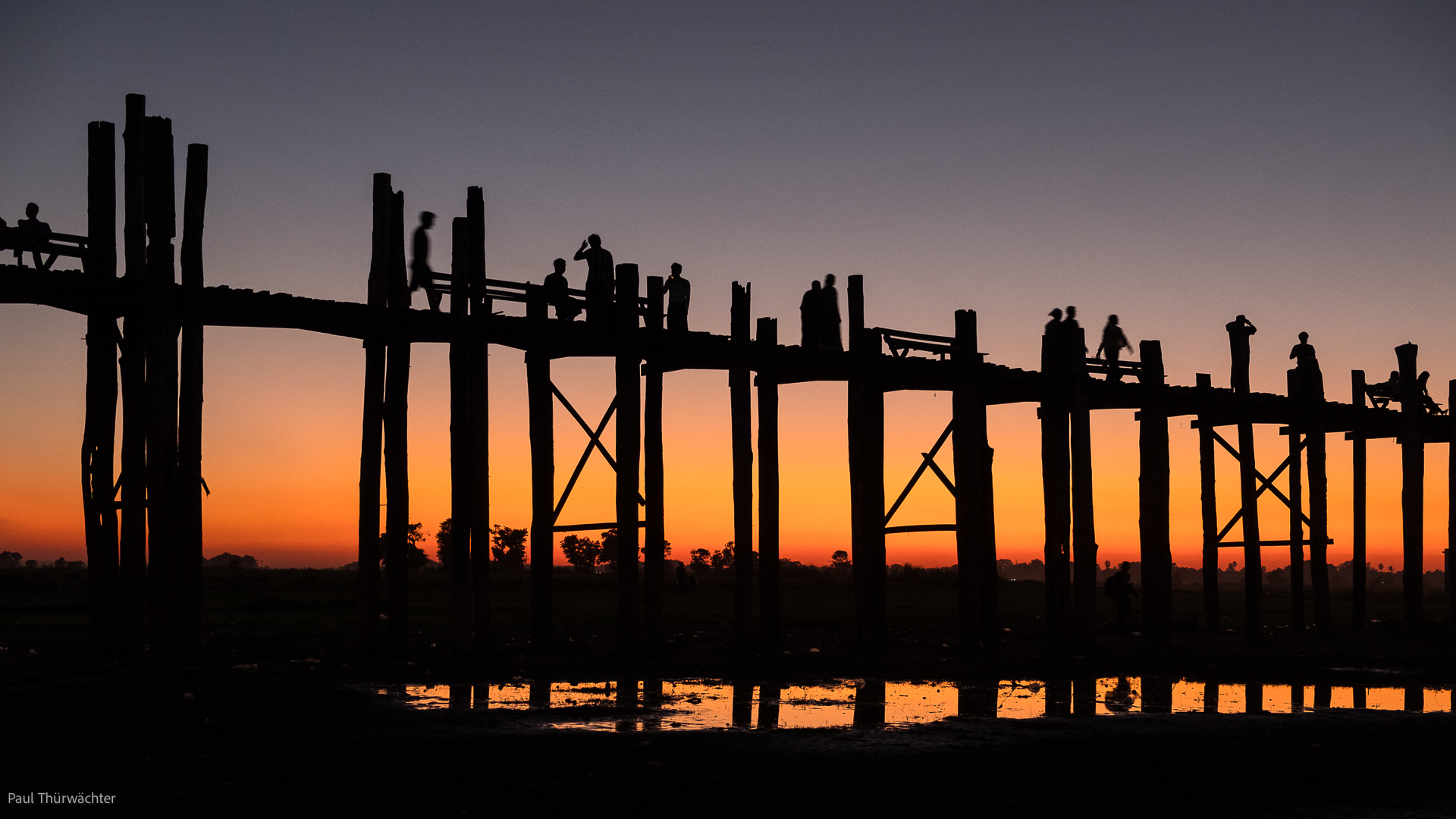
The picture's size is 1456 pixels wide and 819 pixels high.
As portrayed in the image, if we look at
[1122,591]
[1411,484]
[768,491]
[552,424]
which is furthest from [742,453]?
[1411,484]

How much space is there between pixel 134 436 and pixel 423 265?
4.39 m

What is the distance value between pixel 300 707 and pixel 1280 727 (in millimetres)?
9129

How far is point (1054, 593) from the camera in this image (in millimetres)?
21000

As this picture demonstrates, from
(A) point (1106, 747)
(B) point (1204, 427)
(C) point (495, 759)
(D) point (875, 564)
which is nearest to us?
(C) point (495, 759)

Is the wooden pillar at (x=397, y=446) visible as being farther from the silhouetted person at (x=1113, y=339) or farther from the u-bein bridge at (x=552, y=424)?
the silhouetted person at (x=1113, y=339)

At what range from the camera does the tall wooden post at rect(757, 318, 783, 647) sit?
1847 centimetres

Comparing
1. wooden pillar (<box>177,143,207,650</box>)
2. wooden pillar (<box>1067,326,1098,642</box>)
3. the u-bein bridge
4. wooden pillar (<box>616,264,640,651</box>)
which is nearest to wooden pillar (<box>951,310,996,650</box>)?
the u-bein bridge

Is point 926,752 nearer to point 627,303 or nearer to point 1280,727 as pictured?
point 1280,727

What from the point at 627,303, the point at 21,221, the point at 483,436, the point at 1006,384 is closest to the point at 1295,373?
the point at 1006,384

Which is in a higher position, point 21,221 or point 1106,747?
point 21,221

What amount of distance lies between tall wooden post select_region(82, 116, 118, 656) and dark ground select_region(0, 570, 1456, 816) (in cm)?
77

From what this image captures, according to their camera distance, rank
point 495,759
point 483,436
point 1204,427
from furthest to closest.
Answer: point 1204,427 < point 483,436 < point 495,759

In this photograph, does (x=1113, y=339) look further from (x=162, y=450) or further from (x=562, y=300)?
(x=162, y=450)

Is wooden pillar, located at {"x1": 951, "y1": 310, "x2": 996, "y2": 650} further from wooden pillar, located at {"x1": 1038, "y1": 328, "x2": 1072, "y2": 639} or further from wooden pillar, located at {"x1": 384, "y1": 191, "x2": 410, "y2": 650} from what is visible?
wooden pillar, located at {"x1": 384, "y1": 191, "x2": 410, "y2": 650}
